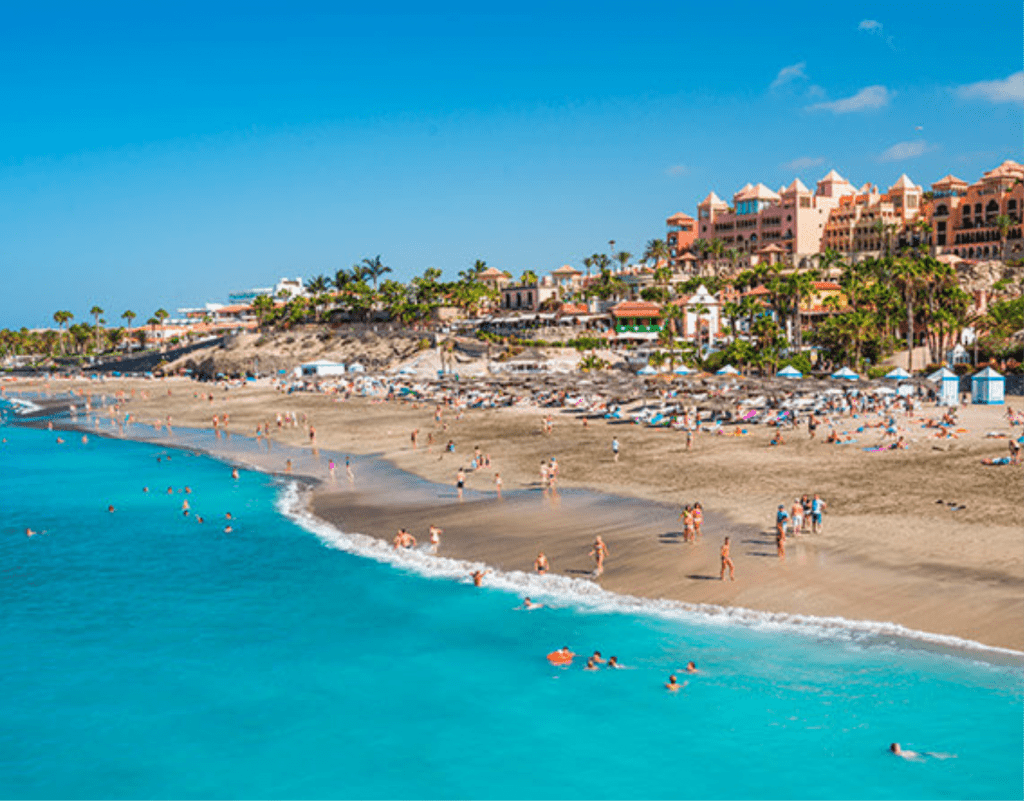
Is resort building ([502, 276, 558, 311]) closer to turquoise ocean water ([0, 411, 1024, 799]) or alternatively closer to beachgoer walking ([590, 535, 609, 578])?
beachgoer walking ([590, 535, 609, 578])

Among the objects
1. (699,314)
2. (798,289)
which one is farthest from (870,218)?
(798,289)

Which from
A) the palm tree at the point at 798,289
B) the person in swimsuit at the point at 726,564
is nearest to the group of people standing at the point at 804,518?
the person in swimsuit at the point at 726,564

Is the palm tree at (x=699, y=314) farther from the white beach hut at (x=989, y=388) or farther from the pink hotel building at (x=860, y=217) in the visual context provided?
the white beach hut at (x=989, y=388)

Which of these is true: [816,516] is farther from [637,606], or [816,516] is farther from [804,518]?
[637,606]

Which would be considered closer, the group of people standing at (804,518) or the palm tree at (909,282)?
the group of people standing at (804,518)

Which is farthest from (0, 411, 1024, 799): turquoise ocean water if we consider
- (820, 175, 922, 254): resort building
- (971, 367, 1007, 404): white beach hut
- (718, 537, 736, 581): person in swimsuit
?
(820, 175, 922, 254): resort building

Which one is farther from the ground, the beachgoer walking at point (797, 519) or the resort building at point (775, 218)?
the resort building at point (775, 218)
